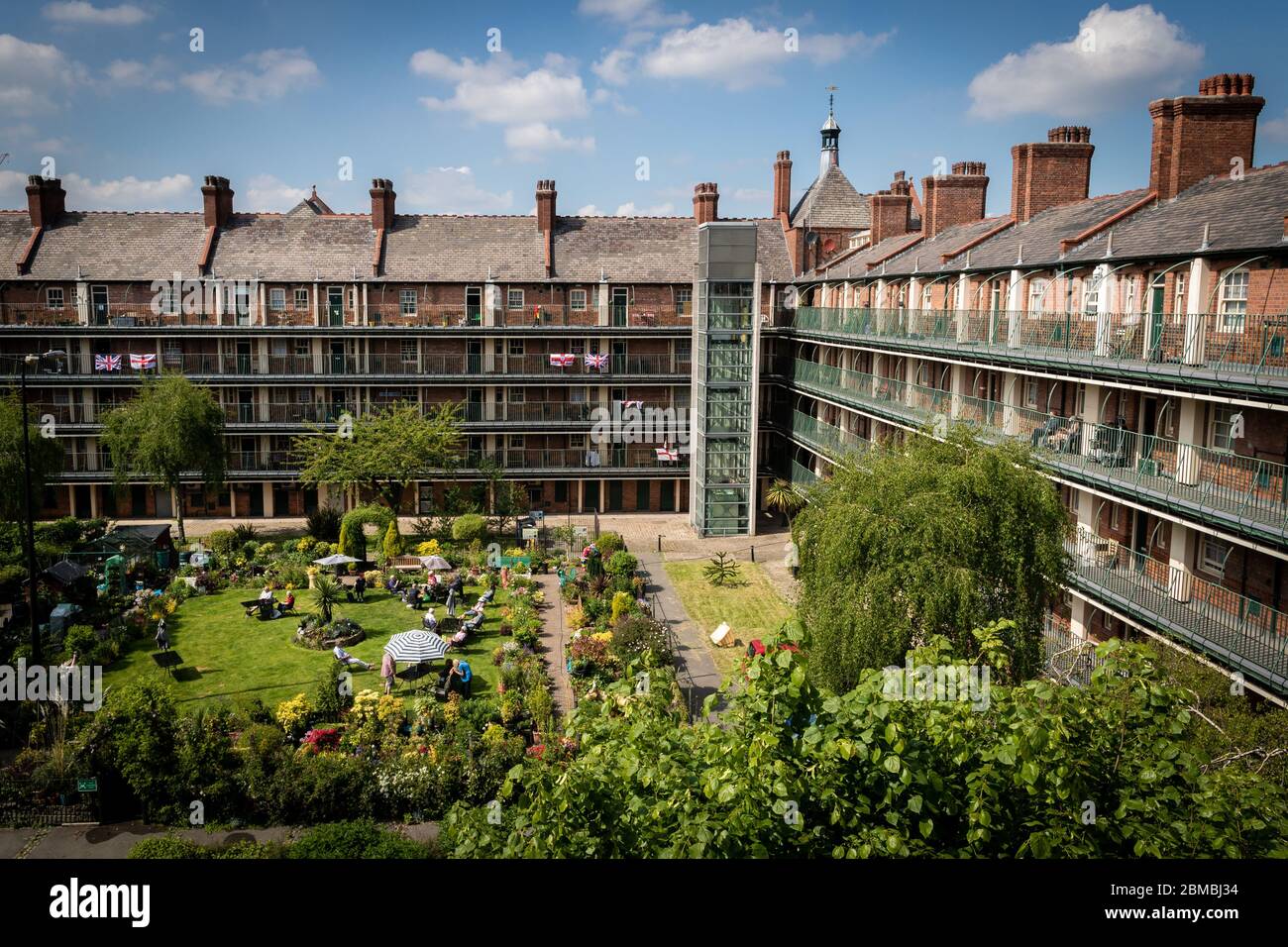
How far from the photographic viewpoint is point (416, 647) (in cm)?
2559

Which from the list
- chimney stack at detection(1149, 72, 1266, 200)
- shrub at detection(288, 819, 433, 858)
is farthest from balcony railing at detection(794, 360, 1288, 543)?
shrub at detection(288, 819, 433, 858)

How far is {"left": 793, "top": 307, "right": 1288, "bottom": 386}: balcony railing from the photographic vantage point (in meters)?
18.0

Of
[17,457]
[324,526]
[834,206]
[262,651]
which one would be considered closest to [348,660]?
[262,651]

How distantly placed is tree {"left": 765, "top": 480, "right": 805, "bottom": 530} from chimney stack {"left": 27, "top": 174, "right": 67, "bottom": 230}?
35.2 m

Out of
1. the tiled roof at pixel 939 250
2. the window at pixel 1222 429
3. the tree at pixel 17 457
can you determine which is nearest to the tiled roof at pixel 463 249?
the tree at pixel 17 457

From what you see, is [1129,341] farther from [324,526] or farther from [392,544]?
[324,526]

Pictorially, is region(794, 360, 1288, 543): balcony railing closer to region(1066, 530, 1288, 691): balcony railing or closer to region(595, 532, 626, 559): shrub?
region(1066, 530, 1288, 691): balcony railing

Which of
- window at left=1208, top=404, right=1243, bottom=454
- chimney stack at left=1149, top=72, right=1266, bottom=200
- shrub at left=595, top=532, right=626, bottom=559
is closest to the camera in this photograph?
window at left=1208, top=404, right=1243, bottom=454

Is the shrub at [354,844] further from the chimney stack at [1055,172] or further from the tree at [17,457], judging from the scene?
the chimney stack at [1055,172]

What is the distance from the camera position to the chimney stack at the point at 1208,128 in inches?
990

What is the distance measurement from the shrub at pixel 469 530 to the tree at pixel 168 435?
33.4 ft
